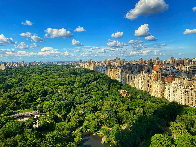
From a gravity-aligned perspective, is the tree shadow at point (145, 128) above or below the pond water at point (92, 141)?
above

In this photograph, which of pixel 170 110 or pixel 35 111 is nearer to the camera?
pixel 170 110

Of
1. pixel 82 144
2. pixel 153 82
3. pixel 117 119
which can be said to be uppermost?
pixel 153 82

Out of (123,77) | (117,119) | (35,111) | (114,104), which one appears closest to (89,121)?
(117,119)

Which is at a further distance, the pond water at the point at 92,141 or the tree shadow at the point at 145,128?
the pond water at the point at 92,141

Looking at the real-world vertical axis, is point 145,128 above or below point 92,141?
above

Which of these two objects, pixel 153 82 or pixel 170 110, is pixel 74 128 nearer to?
pixel 170 110

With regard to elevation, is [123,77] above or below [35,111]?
above

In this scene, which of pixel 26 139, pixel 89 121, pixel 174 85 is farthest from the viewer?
pixel 174 85

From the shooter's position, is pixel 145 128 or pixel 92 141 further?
pixel 92 141

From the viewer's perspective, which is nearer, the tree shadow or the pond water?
the tree shadow

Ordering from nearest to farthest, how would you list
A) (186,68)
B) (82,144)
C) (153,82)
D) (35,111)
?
1. (82,144)
2. (35,111)
3. (153,82)
4. (186,68)

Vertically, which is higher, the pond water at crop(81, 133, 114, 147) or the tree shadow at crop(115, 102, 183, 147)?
the tree shadow at crop(115, 102, 183, 147)
